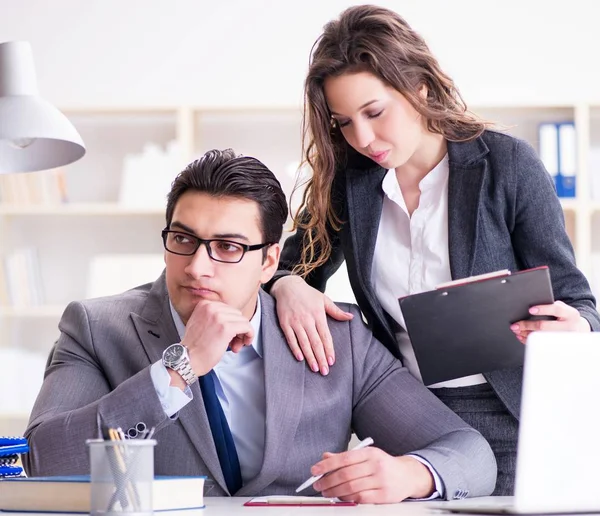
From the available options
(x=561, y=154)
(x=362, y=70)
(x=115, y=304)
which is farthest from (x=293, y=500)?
(x=561, y=154)

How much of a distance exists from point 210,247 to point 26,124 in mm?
442

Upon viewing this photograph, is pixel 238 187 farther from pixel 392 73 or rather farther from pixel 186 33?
pixel 186 33

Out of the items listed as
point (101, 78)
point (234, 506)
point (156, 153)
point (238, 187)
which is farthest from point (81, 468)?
point (101, 78)

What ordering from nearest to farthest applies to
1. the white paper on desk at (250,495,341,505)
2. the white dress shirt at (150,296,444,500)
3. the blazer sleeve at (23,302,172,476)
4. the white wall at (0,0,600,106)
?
the white paper on desk at (250,495,341,505)
the blazer sleeve at (23,302,172,476)
the white dress shirt at (150,296,444,500)
the white wall at (0,0,600,106)

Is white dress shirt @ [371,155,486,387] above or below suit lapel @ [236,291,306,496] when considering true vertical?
above

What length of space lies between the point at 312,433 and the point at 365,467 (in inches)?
15.2

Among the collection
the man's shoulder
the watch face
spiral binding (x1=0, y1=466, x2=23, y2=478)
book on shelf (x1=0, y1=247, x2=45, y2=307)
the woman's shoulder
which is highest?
the woman's shoulder

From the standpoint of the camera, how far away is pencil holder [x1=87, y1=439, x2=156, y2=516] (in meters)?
1.12

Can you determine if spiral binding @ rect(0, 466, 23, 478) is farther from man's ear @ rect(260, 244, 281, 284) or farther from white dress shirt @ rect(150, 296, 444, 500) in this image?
man's ear @ rect(260, 244, 281, 284)

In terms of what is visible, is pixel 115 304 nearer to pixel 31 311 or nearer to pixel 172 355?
pixel 172 355

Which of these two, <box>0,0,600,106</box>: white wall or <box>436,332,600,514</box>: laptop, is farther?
<box>0,0,600,106</box>: white wall

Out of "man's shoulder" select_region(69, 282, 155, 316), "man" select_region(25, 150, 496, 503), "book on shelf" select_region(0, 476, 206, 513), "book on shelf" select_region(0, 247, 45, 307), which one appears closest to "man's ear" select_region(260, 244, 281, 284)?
"man" select_region(25, 150, 496, 503)

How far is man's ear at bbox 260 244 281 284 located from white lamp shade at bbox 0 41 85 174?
479mm

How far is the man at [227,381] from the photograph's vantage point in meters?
1.67
